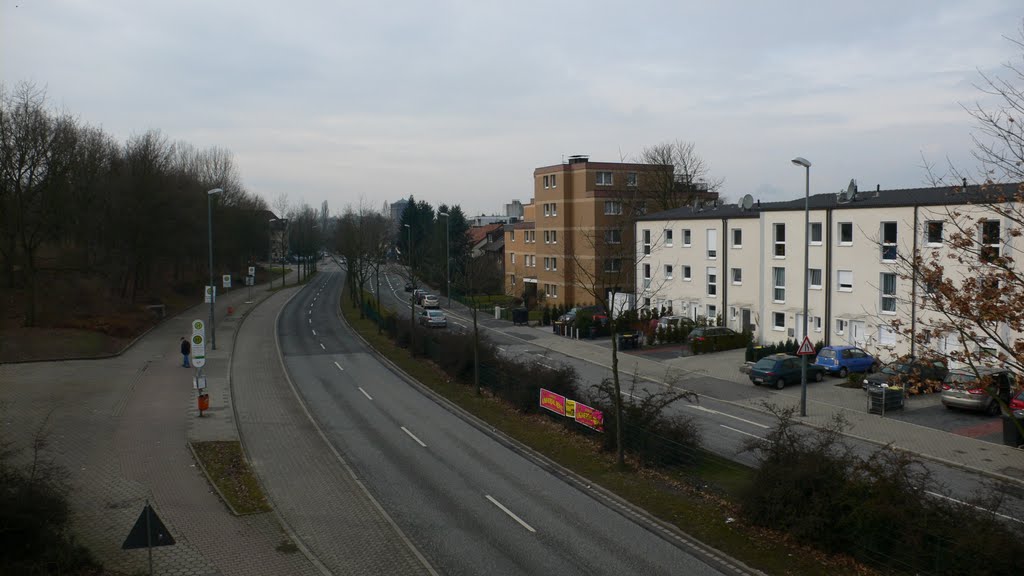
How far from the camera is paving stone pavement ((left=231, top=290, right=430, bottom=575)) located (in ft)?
39.7

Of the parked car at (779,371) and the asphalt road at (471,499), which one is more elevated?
the parked car at (779,371)

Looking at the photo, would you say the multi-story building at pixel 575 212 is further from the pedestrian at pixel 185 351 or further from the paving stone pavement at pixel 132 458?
the paving stone pavement at pixel 132 458

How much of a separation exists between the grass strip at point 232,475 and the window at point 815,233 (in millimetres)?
26111

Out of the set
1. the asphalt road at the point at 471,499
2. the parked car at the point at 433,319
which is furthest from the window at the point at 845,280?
the parked car at the point at 433,319

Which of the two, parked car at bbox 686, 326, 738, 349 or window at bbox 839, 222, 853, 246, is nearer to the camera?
window at bbox 839, 222, 853, 246

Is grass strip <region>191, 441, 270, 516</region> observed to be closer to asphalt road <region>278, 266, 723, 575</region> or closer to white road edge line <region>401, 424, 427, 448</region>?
asphalt road <region>278, 266, 723, 575</region>

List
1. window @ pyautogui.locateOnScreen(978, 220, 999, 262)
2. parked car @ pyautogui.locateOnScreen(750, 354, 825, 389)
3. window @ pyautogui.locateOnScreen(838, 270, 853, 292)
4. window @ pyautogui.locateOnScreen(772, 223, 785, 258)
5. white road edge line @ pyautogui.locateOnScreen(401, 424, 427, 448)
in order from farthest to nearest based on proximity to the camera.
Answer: window @ pyautogui.locateOnScreen(772, 223, 785, 258)
window @ pyautogui.locateOnScreen(838, 270, 853, 292)
parked car @ pyautogui.locateOnScreen(750, 354, 825, 389)
white road edge line @ pyautogui.locateOnScreen(401, 424, 427, 448)
window @ pyautogui.locateOnScreen(978, 220, 999, 262)

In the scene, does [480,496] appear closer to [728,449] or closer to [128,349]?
[728,449]

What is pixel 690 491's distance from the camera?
584 inches

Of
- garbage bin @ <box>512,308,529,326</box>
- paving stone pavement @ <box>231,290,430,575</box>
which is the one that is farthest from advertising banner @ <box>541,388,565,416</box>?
garbage bin @ <box>512,308,529,326</box>

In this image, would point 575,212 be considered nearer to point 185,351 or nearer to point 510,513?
point 185,351

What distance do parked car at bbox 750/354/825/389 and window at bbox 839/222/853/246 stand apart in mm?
6762

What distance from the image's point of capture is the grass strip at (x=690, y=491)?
37.6 feet

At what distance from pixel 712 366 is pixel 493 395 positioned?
1185 centimetres
